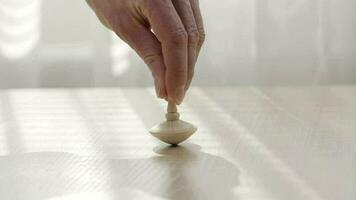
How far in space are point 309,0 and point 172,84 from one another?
3.80 feet

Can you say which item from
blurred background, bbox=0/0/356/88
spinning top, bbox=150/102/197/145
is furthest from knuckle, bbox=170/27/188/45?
blurred background, bbox=0/0/356/88

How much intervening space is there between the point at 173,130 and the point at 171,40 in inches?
5.6

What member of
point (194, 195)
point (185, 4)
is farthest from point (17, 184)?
point (185, 4)

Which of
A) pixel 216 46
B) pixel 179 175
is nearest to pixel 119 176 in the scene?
pixel 179 175

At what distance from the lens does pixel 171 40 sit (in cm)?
83

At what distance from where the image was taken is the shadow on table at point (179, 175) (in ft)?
2.32

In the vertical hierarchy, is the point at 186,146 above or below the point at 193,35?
below

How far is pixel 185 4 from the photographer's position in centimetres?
88

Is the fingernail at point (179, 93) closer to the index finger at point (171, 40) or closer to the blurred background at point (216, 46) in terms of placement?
the index finger at point (171, 40)

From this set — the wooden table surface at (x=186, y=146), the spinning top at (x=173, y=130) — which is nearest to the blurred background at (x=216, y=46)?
the wooden table surface at (x=186, y=146)

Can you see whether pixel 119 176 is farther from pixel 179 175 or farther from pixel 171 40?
pixel 171 40

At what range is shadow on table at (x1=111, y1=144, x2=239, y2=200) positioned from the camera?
0.71m

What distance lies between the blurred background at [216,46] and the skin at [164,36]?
1.01 meters

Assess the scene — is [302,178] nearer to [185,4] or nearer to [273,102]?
[185,4]
